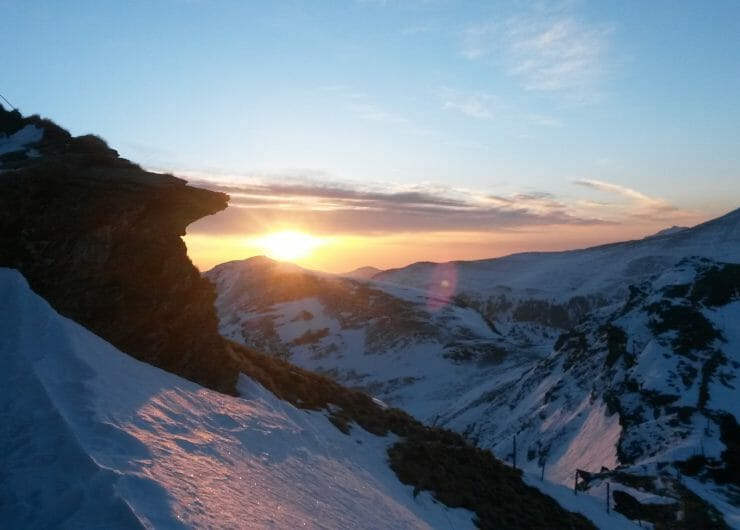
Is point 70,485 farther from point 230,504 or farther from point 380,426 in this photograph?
point 380,426

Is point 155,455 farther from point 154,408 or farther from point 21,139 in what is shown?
point 21,139

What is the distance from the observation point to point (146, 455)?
11.0 meters

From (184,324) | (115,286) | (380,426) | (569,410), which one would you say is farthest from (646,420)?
(115,286)

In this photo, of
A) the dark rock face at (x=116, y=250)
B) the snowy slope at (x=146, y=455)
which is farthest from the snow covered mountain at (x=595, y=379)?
the dark rock face at (x=116, y=250)

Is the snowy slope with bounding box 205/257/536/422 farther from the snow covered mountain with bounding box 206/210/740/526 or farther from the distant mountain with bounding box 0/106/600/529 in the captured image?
the distant mountain with bounding box 0/106/600/529

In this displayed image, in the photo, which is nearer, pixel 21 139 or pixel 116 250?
pixel 116 250

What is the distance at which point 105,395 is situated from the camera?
13.1 meters

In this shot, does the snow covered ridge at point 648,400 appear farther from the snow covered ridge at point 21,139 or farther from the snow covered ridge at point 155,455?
the snow covered ridge at point 21,139

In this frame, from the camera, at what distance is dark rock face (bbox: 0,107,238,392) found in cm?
1817

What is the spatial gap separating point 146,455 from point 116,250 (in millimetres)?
10595

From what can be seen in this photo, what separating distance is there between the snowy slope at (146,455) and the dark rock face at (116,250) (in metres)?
1.57

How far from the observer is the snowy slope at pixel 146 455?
906 cm

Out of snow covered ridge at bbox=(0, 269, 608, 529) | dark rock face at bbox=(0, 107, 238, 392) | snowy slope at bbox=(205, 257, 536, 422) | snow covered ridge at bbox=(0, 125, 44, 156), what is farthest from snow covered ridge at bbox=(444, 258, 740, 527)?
snow covered ridge at bbox=(0, 125, 44, 156)

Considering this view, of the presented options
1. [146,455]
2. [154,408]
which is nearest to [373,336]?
[154,408]
